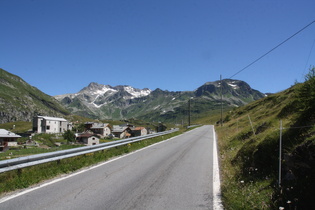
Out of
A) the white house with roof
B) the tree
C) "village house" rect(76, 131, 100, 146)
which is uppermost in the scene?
the tree

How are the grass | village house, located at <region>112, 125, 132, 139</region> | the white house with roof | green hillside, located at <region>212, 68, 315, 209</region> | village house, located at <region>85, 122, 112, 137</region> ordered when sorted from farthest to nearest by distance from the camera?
village house, located at <region>112, 125, 132, 139</region> → village house, located at <region>85, 122, 112, 137</region> → the white house with roof → the grass → green hillside, located at <region>212, 68, 315, 209</region>

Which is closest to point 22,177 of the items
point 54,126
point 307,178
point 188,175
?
point 188,175

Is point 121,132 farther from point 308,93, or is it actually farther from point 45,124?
point 308,93

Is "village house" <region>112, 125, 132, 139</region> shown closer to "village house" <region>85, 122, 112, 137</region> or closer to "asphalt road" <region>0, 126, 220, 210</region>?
"village house" <region>85, 122, 112, 137</region>

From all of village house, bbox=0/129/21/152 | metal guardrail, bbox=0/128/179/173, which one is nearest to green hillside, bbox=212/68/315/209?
metal guardrail, bbox=0/128/179/173

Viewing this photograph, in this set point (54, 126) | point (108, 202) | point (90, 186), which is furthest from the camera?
point (54, 126)

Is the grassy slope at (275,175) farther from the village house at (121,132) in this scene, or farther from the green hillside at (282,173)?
the village house at (121,132)

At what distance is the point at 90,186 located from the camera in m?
7.16

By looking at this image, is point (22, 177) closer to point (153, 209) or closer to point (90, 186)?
point (90, 186)

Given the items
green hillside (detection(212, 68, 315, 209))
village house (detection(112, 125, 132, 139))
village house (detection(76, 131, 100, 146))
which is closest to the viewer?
green hillside (detection(212, 68, 315, 209))

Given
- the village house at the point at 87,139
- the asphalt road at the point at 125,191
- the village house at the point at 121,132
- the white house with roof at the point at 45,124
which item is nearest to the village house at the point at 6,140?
the village house at the point at 87,139

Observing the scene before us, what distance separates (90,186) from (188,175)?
340 centimetres

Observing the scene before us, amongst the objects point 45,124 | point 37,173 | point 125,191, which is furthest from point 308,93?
point 45,124

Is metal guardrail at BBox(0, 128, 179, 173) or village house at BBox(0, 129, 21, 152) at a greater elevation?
metal guardrail at BBox(0, 128, 179, 173)
